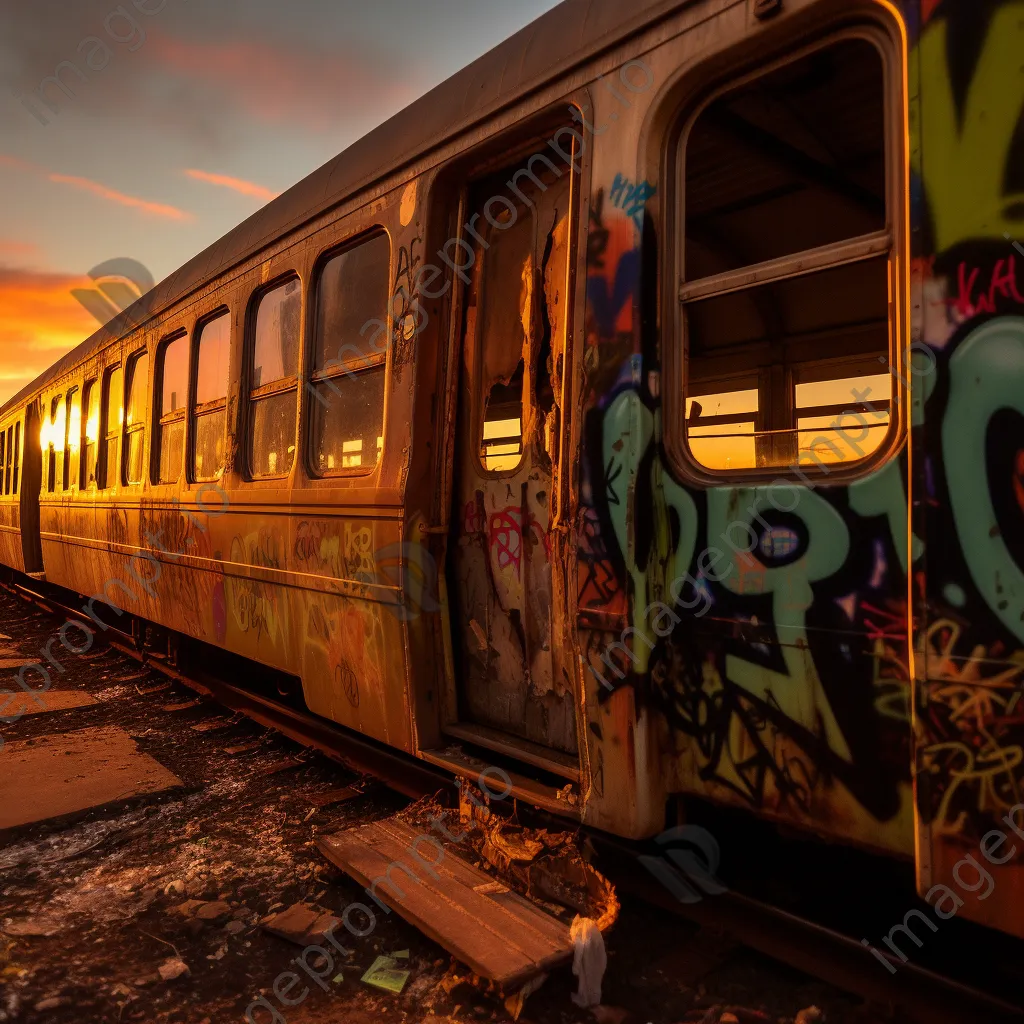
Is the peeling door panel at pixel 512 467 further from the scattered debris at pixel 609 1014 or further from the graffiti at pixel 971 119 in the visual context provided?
the graffiti at pixel 971 119

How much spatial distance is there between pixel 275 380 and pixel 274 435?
1.04 feet

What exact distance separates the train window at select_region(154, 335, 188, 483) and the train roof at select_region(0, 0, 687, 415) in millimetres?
786

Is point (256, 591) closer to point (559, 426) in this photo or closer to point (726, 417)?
point (559, 426)

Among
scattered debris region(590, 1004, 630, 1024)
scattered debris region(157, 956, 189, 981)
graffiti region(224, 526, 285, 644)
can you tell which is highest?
graffiti region(224, 526, 285, 644)

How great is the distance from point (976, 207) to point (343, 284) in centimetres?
296

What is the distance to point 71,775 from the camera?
15.3 feet

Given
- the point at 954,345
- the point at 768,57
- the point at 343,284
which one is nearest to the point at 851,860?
the point at 954,345

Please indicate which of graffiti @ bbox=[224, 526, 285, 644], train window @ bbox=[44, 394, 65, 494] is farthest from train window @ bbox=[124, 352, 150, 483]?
train window @ bbox=[44, 394, 65, 494]

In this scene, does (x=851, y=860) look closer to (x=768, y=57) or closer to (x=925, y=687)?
(x=925, y=687)

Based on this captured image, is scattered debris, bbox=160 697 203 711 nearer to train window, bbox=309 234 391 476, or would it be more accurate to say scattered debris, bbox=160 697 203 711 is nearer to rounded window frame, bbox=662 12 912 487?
train window, bbox=309 234 391 476

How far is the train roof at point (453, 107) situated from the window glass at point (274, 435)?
0.95 m

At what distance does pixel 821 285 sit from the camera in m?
4.12

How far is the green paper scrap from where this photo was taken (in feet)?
8.34

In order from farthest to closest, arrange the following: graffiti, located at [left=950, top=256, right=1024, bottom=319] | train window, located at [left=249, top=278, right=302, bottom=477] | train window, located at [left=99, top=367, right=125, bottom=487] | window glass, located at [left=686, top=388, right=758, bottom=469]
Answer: train window, located at [left=99, top=367, right=125, bottom=487] < train window, located at [left=249, top=278, right=302, bottom=477] < window glass, located at [left=686, top=388, right=758, bottom=469] < graffiti, located at [left=950, top=256, right=1024, bottom=319]
